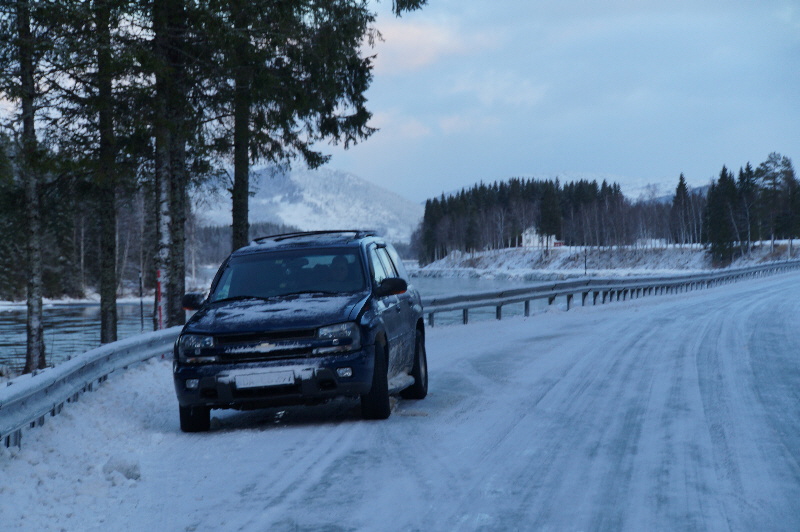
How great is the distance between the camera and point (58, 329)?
1278 inches

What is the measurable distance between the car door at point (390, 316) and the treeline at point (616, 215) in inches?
3959

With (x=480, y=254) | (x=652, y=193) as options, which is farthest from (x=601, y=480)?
(x=652, y=193)

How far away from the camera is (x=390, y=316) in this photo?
316 inches

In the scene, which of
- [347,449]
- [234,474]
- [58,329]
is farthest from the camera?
[58,329]

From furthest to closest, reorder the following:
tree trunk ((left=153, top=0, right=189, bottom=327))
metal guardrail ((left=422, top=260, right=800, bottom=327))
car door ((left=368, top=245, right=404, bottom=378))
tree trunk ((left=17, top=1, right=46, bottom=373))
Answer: metal guardrail ((left=422, top=260, right=800, bottom=327)) → tree trunk ((left=153, top=0, right=189, bottom=327)) → tree trunk ((left=17, top=1, right=46, bottom=373)) → car door ((left=368, top=245, right=404, bottom=378))

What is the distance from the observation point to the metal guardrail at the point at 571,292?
1928 centimetres

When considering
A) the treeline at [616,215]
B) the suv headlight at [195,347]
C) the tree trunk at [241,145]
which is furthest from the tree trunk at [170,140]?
the treeline at [616,215]

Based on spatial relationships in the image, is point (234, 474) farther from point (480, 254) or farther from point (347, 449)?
point (480, 254)

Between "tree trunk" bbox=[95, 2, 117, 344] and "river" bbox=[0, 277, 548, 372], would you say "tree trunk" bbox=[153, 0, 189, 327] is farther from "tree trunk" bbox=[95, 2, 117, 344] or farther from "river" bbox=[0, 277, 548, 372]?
"river" bbox=[0, 277, 548, 372]

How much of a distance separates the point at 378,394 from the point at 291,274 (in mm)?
1607

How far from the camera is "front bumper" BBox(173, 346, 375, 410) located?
6.95m

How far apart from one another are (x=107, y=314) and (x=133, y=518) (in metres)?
16.7

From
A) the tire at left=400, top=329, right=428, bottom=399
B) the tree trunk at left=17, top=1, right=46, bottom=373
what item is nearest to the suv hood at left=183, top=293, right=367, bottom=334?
the tire at left=400, top=329, right=428, bottom=399

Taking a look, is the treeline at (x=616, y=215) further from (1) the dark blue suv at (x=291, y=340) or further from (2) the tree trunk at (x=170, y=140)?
(1) the dark blue suv at (x=291, y=340)
